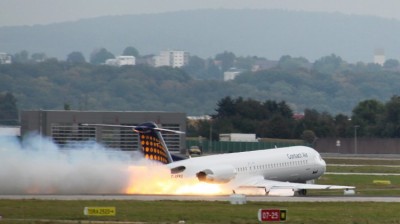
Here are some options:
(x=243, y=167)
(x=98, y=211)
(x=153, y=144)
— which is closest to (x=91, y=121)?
(x=243, y=167)

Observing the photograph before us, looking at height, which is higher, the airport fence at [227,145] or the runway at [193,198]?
the runway at [193,198]

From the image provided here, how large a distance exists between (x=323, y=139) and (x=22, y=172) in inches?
3980

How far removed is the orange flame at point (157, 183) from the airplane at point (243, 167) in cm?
43

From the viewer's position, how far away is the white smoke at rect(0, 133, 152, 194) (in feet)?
277

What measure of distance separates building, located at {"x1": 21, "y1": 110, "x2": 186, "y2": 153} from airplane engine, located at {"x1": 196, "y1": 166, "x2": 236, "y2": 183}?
43.2 m

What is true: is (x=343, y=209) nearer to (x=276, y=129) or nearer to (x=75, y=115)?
(x=75, y=115)

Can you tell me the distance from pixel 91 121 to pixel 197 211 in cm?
7268

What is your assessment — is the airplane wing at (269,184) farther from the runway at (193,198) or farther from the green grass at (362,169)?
the green grass at (362,169)

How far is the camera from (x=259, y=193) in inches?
3644

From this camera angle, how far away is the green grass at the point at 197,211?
2581 inches

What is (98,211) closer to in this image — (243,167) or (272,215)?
(272,215)

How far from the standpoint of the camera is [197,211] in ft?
231

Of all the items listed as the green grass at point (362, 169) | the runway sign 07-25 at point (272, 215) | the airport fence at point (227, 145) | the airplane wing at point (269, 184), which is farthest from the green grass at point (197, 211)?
the airport fence at point (227, 145)

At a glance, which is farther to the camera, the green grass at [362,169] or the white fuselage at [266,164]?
the green grass at [362,169]
